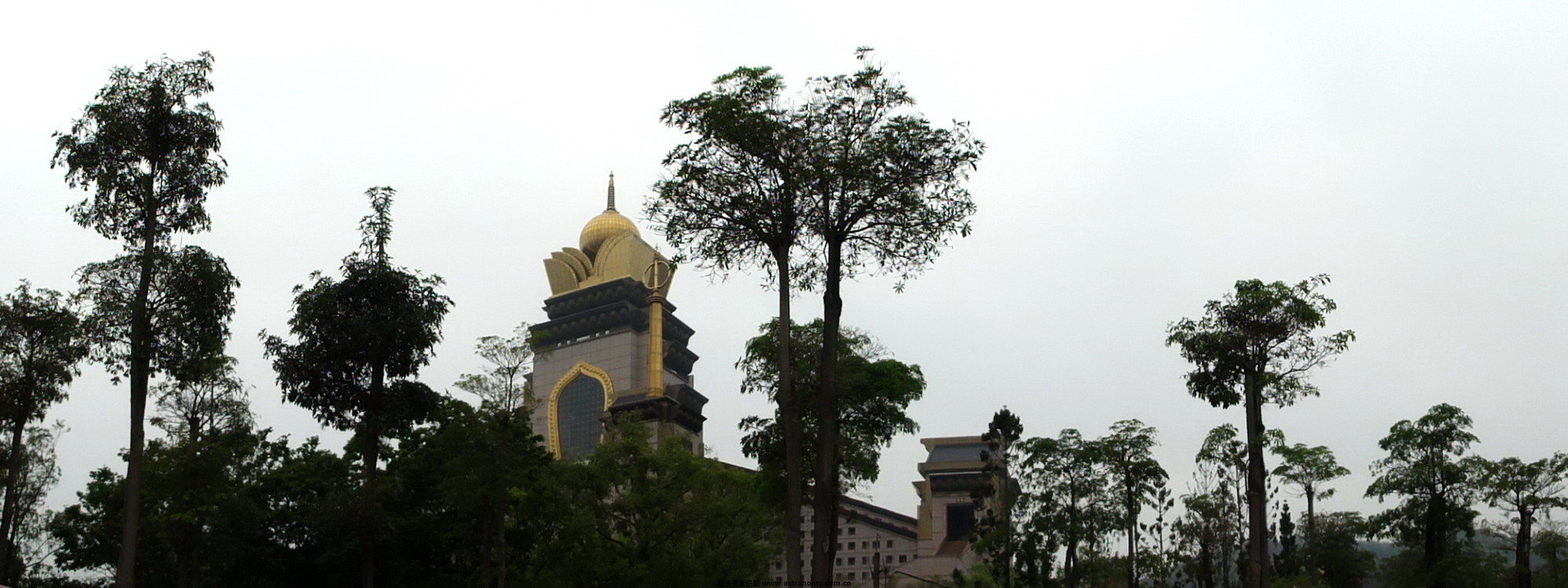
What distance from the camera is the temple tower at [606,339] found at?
151625 mm

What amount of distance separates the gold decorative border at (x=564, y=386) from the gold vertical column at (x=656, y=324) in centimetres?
484

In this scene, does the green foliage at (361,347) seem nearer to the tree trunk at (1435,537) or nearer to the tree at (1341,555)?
the tree trunk at (1435,537)

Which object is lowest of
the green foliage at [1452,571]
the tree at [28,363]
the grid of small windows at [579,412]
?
the green foliage at [1452,571]

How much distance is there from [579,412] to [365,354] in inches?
4643

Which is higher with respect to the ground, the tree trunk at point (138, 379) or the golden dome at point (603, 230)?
the golden dome at point (603, 230)

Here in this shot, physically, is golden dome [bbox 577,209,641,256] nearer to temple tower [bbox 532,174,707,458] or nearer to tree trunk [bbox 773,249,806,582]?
temple tower [bbox 532,174,707,458]

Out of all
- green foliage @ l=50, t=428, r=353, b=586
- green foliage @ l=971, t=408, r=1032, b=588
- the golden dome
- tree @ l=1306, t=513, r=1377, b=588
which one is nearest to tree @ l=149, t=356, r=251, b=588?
green foliage @ l=50, t=428, r=353, b=586

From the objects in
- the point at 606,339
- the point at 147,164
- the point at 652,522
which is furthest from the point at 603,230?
the point at 147,164

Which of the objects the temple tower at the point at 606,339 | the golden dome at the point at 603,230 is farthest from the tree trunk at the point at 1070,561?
the golden dome at the point at 603,230

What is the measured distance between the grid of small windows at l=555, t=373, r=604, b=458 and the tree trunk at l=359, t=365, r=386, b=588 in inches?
4394

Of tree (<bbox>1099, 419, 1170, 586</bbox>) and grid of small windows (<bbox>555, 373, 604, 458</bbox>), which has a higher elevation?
grid of small windows (<bbox>555, 373, 604, 458</bbox>)

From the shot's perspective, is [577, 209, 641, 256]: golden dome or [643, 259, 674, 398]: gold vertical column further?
[577, 209, 641, 256]: golden dome

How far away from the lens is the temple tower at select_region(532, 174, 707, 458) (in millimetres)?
151625

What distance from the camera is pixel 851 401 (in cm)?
4119
